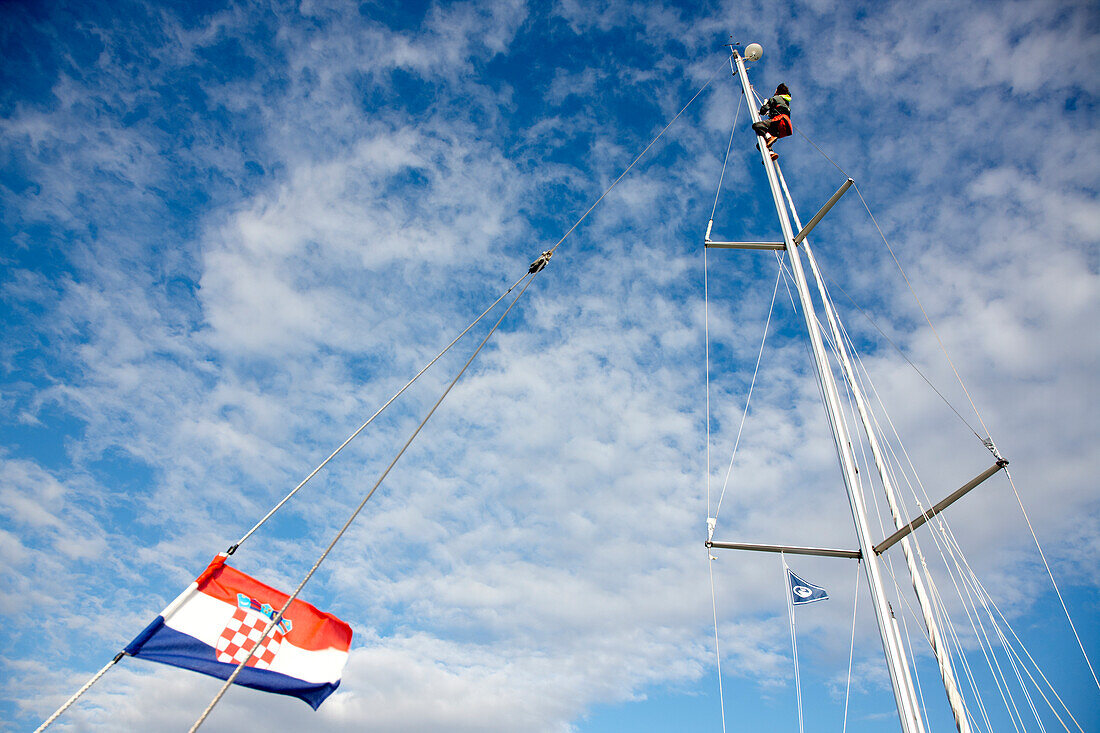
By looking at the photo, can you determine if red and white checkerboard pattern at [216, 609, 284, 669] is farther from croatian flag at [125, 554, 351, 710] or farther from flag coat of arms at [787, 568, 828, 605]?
flag coat of arms at [787, 568, 828, 605]

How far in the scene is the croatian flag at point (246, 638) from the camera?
804 cm

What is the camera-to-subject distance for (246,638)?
28.8 ft

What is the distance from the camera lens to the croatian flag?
8039 millimetres

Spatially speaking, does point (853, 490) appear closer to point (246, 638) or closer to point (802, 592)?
point (802, 592)

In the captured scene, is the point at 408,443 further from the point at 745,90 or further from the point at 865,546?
the point at 745,90

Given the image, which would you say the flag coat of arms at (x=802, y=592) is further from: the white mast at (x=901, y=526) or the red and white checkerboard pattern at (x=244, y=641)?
the red and white checkerboard pattern at (x=244, y=641)

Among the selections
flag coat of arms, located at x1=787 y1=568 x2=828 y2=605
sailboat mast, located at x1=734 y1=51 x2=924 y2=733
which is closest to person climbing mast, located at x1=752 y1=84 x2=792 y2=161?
sailboat mast, located at x1=734 y1=51 x2=924 y2=733

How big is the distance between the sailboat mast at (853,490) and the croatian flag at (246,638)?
8201mm

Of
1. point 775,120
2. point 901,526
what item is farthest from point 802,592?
point 775,120

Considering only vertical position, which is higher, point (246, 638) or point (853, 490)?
point (853, 490)

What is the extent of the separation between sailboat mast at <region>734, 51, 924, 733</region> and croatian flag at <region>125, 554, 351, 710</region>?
8201mm

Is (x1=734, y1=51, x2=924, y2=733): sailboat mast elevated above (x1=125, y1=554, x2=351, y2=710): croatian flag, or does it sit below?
above

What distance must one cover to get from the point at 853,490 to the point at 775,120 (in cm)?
882

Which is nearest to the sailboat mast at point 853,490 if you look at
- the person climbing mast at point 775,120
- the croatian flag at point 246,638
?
the person climbing mast at point 775,120
